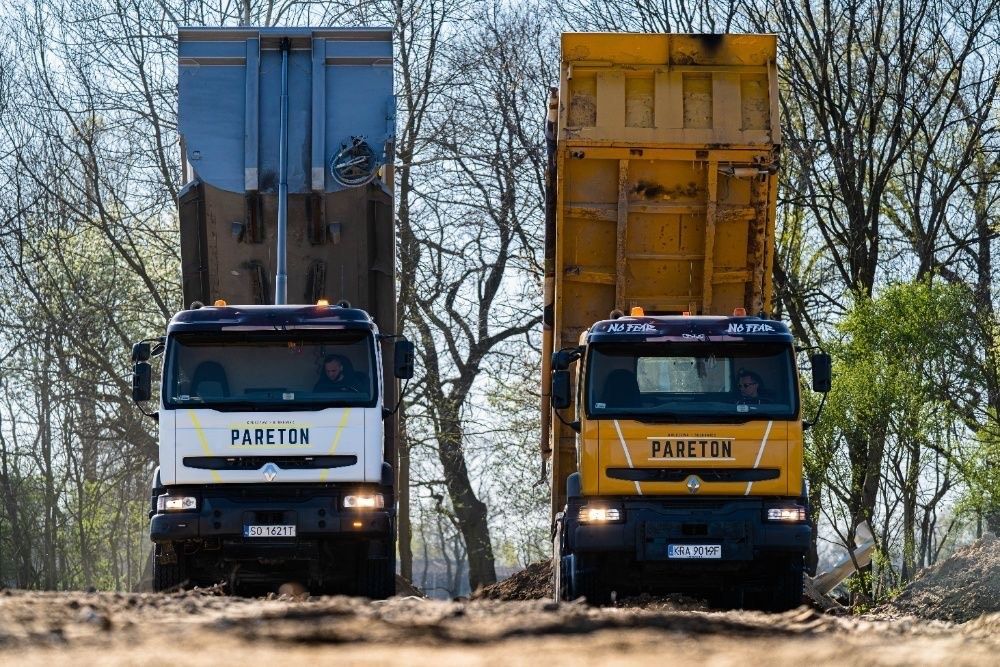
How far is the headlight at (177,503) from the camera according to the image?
12.6 meters

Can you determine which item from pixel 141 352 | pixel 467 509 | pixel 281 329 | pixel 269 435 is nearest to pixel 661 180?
pixel 281 329

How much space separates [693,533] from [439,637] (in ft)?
16.9

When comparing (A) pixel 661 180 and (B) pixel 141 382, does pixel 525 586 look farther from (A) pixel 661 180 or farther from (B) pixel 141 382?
(B) pixel 141 382

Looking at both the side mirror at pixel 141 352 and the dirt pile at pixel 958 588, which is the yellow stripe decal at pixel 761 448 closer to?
the dirt pile at pixel 958 588

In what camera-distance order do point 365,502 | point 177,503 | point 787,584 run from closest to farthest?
point 787,584 → point 177,503 → point 365,502

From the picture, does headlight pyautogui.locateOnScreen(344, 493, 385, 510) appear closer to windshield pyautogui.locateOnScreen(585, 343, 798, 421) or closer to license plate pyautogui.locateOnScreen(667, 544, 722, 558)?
windshield pyautogui.locateOnScreen(585, 343, 798, 421)

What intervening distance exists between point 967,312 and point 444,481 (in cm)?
1191

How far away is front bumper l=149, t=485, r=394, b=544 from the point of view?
12.6 meters

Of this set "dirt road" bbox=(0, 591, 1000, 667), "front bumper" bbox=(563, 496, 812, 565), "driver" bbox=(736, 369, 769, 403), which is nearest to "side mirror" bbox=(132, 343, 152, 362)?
"front bumper" bbox=(563, 496, 812, 565)

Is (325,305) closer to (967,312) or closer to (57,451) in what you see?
(967,312)

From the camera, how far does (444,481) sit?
97.5ft

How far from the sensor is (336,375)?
42.1 feet

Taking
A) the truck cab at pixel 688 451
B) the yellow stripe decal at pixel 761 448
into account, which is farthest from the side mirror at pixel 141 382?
the yellow stripe decal at pixel 761 448

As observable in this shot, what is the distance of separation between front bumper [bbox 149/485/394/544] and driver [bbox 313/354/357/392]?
79 centimetres
